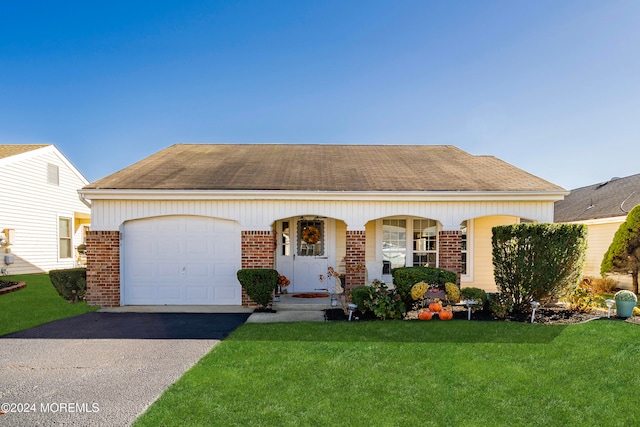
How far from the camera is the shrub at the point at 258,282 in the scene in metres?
7.98

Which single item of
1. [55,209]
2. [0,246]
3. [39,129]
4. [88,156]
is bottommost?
[0,246]

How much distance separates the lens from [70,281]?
8.97m

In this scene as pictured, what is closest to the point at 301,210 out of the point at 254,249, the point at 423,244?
the point at 254,249

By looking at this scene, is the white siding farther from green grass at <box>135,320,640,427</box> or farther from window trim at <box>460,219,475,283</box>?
green grass at <box>135,320,640,427</box>

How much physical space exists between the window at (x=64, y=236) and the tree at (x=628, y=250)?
23745mm

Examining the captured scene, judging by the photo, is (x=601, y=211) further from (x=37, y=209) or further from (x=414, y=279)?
(x=37, y=209)

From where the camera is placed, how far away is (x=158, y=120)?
51.4 ft

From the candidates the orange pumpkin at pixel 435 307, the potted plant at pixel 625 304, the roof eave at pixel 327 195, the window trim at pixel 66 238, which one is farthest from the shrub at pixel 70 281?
the potted plant at pixel 625 304

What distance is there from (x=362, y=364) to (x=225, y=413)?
79.2 inches

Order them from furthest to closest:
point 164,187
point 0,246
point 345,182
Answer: point 0,246 → point 345,182 → point 164,187

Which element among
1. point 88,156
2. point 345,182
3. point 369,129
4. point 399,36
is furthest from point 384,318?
point 88,156

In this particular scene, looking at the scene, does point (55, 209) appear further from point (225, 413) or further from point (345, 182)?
point (225, 413)

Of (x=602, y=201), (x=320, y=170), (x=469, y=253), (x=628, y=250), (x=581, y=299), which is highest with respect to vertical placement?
(x=320, y=170)

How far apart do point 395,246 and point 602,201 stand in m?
11.8
